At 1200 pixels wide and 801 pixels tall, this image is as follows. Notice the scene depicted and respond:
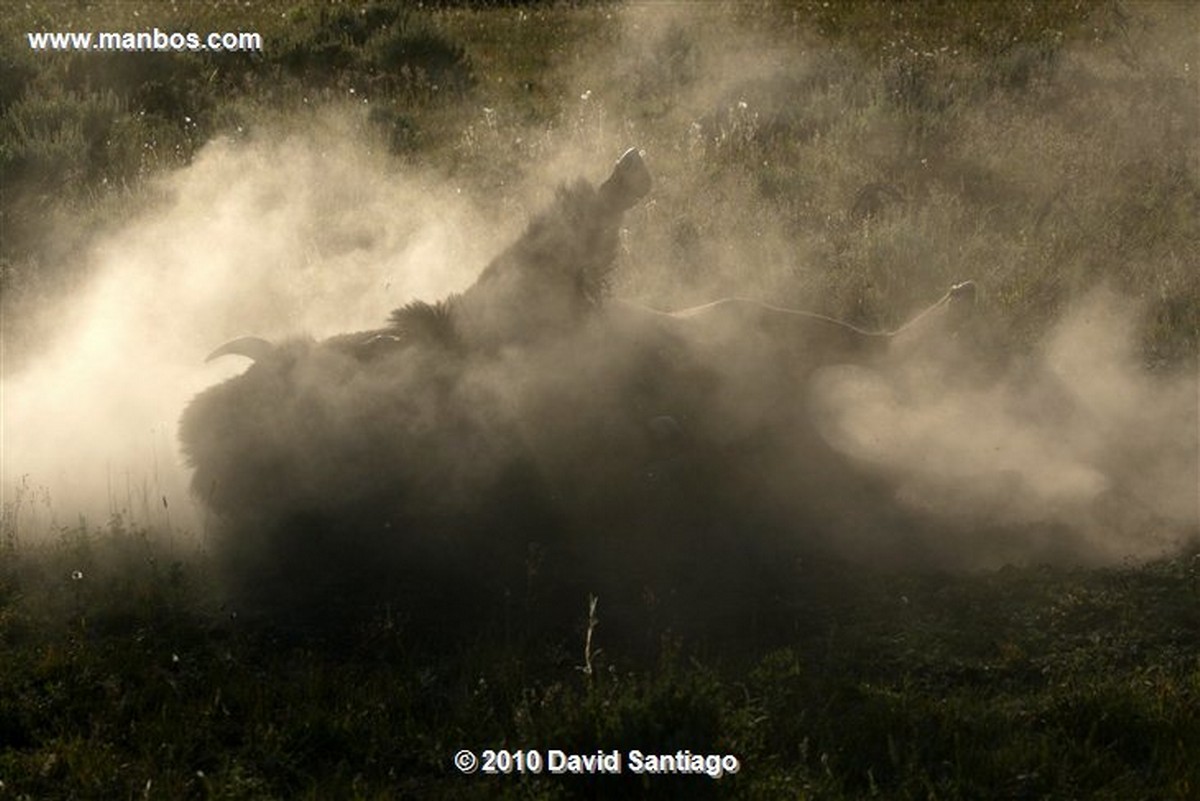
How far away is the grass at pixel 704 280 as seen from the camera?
15.7 feet

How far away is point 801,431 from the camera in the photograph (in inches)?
257

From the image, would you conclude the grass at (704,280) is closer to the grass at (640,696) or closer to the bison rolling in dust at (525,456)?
the grass at (640,696)

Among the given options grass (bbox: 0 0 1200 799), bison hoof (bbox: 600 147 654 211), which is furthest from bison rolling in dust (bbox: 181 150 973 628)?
grass (bbox: 0 0 1200 799)

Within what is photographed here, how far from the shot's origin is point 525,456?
6246mm

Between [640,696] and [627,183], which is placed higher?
[627,183]

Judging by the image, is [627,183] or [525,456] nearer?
[525,456]

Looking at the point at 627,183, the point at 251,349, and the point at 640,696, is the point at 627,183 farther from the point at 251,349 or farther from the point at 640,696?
the point at 640,696

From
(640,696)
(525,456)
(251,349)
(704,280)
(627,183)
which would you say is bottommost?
(704,280)

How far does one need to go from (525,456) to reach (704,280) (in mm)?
4045

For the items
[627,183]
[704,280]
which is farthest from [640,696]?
[704,280]

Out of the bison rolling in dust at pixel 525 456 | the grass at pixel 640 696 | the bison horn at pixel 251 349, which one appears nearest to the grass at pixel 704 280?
the grass at pixel 640 696

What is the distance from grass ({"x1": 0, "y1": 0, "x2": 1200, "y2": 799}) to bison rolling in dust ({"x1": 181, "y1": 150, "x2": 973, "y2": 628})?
253mm

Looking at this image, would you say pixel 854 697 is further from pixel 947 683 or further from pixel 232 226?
pixel 232 226

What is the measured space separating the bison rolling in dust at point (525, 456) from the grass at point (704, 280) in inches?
10.0
